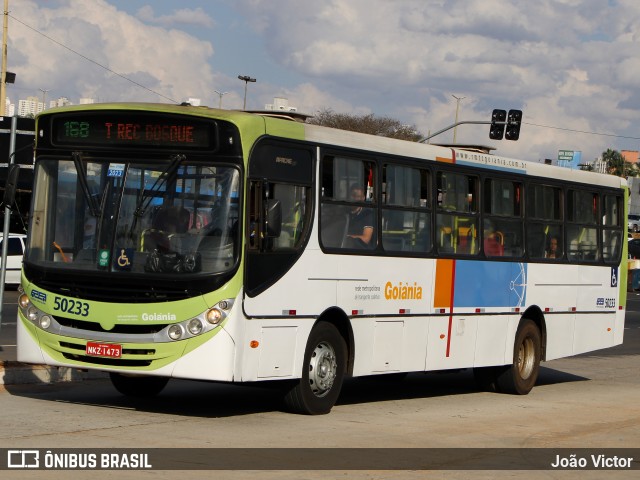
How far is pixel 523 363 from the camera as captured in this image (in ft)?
56.6

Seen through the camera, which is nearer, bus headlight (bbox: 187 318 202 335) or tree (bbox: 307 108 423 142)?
bus headlight (bbox: 187 318 202 335)

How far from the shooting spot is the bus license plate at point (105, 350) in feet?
39.2

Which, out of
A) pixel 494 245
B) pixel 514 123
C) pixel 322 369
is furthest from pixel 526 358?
pixel 514 123

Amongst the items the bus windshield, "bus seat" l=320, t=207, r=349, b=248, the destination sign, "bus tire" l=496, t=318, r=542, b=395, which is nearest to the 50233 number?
the bus windshield

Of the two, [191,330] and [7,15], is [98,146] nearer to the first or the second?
[191,330]

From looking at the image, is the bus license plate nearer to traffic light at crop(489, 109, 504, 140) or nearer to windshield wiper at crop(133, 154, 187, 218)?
windshield wiper at crop(133, 154, 187, 218)

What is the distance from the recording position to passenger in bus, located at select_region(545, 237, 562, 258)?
17656 mm

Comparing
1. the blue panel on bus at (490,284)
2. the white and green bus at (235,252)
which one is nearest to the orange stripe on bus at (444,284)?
the white and green bus at (235,252)

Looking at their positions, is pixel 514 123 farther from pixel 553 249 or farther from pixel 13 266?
pixel 553 249

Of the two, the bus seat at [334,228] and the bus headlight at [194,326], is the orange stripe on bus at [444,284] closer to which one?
the bus seat at [334,228]

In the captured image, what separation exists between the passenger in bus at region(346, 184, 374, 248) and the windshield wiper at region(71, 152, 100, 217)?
2781mm

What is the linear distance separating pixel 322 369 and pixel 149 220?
2475 millimetres

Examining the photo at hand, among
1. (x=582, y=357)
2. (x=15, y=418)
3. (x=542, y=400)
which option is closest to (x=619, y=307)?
(x=542, y=400)
